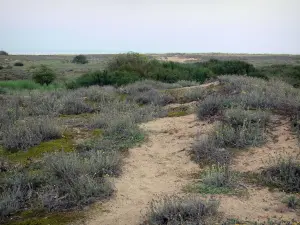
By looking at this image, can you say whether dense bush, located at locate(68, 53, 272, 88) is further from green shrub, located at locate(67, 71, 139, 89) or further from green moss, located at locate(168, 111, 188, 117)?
green moss, located at locate(168, 111, 188, 117)

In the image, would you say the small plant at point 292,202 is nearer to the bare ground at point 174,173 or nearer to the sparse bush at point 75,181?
the bare ground at point 174,173

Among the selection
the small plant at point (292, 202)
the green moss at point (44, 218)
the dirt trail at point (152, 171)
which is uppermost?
the small plant at point (292, 202)

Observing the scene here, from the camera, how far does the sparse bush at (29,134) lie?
7.06 m

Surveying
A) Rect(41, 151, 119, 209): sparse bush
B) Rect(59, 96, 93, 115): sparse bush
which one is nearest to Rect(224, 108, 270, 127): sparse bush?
Rect(41, 151, 119, 209): sparse bush

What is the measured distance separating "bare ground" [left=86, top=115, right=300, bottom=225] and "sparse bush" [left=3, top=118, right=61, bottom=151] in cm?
219

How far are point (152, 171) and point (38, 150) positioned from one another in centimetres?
264

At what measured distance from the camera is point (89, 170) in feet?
17.5

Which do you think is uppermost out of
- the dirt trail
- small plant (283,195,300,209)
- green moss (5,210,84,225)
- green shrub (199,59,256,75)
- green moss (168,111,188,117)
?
green shrub (199,59,256,75)

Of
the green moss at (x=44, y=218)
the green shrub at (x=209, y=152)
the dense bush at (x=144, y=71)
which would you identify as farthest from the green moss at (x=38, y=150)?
the dense bush at (x=144, y=71)

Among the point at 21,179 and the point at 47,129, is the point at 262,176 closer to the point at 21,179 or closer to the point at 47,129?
the point at 21,179

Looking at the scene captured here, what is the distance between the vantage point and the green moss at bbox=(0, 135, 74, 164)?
6.55 metres

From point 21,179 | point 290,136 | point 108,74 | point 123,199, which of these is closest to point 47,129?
point 21,179

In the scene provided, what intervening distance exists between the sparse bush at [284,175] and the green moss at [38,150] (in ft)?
12.6

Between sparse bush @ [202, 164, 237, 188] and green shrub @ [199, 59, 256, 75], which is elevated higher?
green shrub @ [199, 59, 256, 75]
